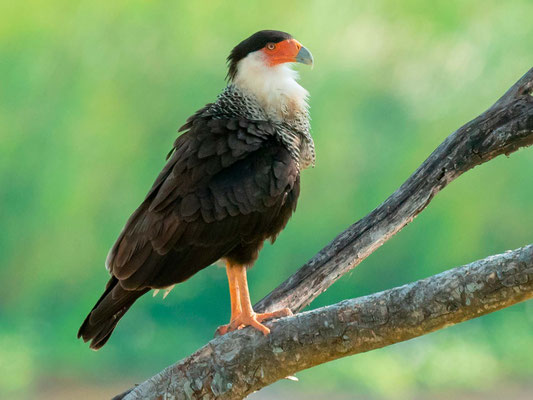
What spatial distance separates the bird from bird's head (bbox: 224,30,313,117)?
14 millimetres

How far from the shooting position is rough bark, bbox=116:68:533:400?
1735 mm

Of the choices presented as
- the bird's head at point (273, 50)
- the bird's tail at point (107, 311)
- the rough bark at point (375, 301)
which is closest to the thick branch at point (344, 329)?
the rough bark at point (375, 301)

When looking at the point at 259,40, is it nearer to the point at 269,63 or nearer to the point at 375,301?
the point at 269,63

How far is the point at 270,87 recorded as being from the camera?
2486 millimetres

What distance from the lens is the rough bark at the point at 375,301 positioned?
1735 millimetres

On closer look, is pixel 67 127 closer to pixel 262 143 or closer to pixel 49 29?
pixel 49 29

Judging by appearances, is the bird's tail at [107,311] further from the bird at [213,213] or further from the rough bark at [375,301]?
the rough bark at [375,301]

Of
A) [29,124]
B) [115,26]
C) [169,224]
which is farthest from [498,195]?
[169,224]

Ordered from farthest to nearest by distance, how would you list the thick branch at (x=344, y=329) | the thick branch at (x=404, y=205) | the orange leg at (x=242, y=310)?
the thick branch at (x=404, y=205) → the orange leg at (x=242, y=310) → the thick branch at (x=344, y=329)

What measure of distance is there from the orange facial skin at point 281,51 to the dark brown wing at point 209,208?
0.88ft

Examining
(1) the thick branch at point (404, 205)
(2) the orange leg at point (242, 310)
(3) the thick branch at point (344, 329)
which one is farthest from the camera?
(1) the thick branch at point (404, 205)

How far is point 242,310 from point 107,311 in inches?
15.0

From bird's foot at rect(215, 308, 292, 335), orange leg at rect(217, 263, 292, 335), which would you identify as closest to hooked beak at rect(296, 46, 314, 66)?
orange leg at rect(217, 263, 292, 335)

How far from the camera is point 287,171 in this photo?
2283mm
